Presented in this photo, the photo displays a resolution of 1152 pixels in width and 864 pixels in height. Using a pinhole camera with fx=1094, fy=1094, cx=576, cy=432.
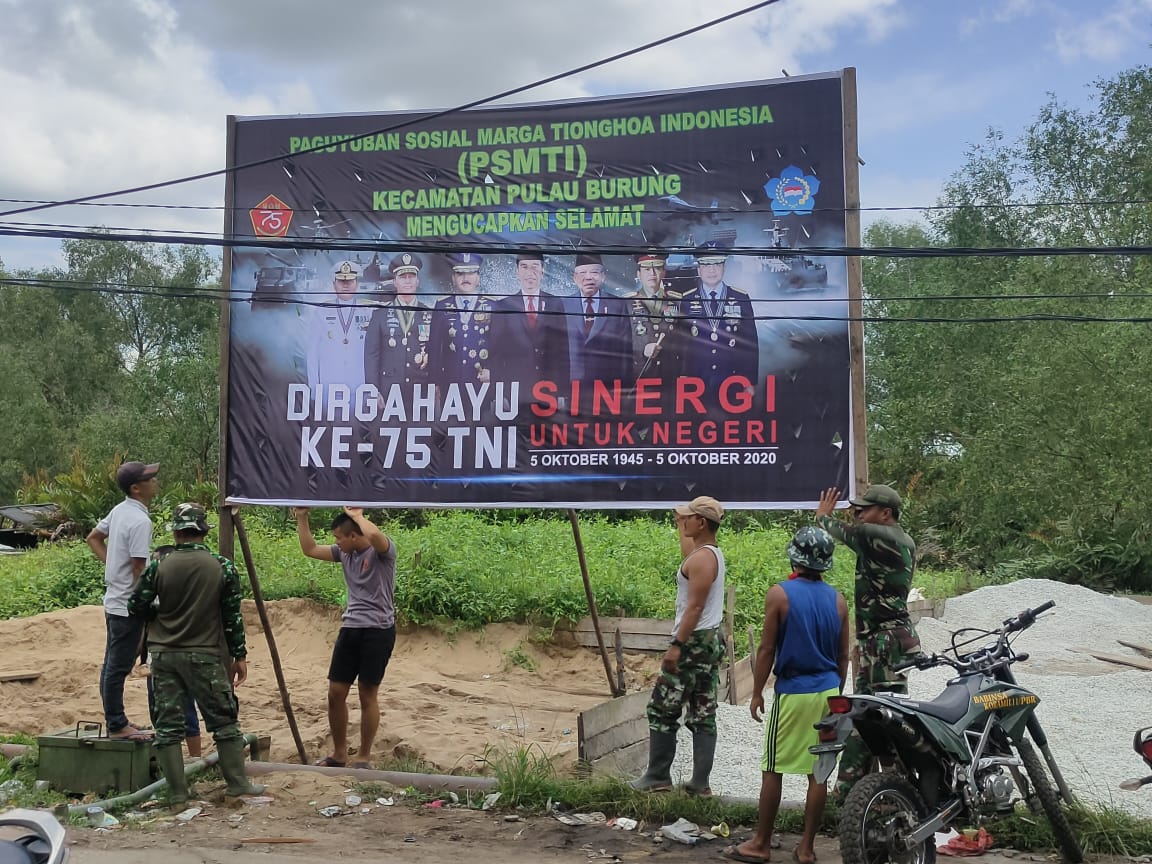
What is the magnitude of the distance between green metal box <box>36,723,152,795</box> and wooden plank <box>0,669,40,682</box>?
5.56 metres

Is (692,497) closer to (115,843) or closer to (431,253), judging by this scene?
(431,253)

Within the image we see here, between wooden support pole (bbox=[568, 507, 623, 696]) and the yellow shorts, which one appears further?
wooden support pole (bbox=[568, 507, 623, 696])

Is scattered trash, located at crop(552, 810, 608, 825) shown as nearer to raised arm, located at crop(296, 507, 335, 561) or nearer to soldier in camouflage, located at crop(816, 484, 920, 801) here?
soldier in camouflage, located at crop(816, 484, 920, 801)

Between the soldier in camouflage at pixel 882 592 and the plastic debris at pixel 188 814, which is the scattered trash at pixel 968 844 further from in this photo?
the plastic debris at pixel 188 814

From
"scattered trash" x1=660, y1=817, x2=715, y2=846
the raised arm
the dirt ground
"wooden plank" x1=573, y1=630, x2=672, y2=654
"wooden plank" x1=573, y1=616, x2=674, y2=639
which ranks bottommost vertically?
the dirt ground

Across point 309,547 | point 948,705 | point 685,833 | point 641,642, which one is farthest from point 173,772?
point 641,642

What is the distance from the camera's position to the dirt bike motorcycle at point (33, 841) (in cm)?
296

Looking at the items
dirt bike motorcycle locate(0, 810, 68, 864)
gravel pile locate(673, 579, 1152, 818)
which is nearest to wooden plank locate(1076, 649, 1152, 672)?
gravel pile locate(673, 579, 1152, 818)

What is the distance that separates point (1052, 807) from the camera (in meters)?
5.51

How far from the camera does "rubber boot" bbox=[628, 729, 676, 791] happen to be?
670 centimetres

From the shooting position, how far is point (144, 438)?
108ft

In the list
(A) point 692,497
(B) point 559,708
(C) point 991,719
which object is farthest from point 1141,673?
(C) point 991,719

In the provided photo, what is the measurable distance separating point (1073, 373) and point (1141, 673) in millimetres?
10198

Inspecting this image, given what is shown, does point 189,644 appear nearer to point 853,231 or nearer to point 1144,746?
point 853,231
